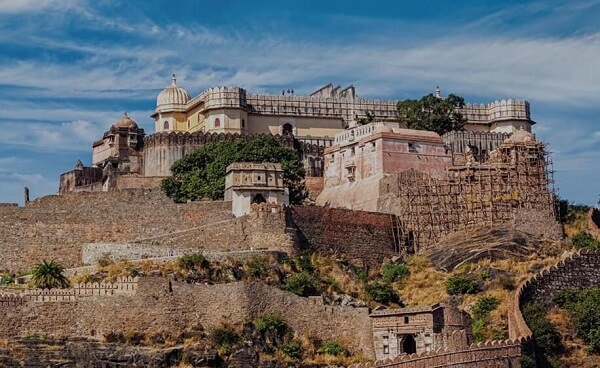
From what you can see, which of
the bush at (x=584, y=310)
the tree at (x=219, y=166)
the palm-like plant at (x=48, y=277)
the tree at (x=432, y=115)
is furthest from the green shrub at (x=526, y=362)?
the tree at (x=432, y=115)

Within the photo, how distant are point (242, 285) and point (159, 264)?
15.1 ft

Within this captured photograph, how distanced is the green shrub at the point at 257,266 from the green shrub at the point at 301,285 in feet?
3.66

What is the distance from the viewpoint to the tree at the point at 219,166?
81000 mm

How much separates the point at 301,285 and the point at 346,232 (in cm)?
933

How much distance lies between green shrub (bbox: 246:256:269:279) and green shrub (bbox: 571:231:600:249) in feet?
51.9

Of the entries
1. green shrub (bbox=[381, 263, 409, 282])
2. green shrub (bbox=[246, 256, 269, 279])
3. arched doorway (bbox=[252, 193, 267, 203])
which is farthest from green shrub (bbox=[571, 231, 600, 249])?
green shrub (bbox=[246, 256, 269, 279])

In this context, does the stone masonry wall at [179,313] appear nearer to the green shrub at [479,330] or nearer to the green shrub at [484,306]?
the green shrub at [479,330]

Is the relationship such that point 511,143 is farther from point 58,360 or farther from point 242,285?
point 58,360

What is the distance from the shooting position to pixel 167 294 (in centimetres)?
6294

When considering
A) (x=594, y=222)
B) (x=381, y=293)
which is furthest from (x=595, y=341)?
(x=594, y=222)

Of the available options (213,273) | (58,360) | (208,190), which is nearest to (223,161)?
(208,190)

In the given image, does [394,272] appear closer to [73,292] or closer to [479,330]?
[479,330]

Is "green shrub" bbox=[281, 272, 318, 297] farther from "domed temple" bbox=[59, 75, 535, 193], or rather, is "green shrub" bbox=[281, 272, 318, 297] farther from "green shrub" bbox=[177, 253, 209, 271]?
"domed temple" bbox=[59, 75, 535, 193]

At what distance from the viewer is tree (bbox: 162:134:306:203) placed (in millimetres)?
81000
